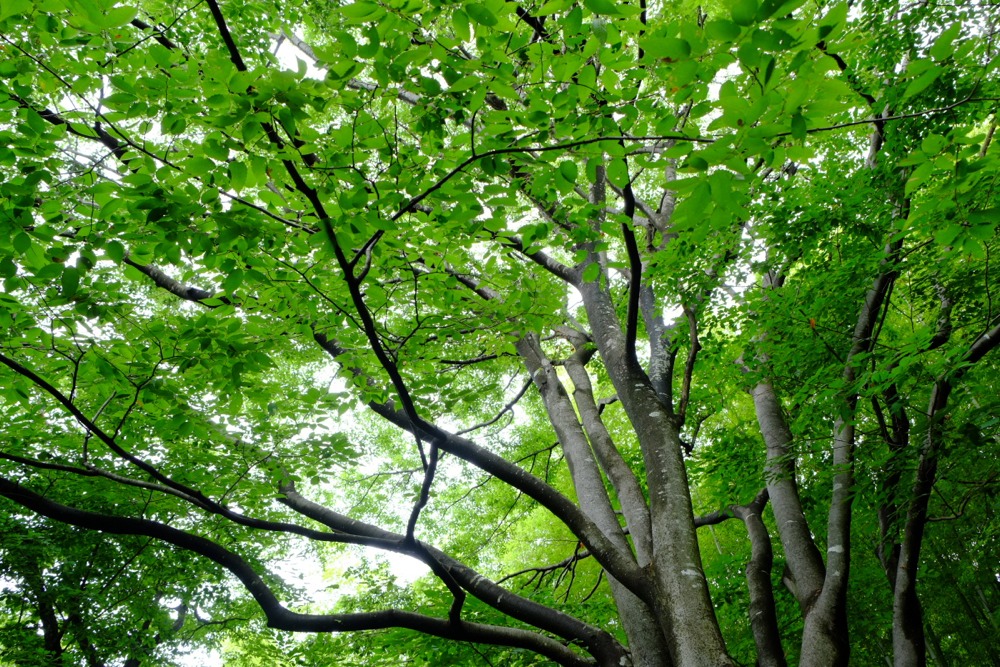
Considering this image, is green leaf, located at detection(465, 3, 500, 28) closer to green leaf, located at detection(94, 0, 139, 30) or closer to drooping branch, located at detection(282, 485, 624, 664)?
green leaf, located at detection(94, 0, 139, 30)

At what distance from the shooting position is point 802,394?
4.30 m

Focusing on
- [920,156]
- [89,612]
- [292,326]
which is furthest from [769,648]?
[89,612]

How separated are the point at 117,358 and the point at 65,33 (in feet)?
4.90

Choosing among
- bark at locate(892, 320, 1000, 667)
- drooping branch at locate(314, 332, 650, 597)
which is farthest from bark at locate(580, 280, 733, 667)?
bark at locate(892, 320, 1000, 667)

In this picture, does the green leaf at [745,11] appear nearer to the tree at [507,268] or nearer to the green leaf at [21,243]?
the tree at [507,268]

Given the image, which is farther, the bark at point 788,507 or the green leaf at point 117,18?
the bark at point 788,507

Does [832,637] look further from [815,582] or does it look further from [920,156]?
[920,156]

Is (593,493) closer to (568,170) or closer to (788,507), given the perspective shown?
(788,507)

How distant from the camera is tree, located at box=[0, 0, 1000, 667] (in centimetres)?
207

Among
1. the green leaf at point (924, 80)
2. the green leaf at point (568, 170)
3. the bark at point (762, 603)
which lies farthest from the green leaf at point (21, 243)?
the bark at point (762, 603)

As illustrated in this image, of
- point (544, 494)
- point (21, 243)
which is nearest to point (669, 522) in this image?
point (544, 494)

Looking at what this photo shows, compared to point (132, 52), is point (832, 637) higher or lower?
lower

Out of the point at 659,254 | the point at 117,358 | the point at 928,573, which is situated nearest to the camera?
the point at 117,358

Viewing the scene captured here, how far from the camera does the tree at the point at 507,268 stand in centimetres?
207
